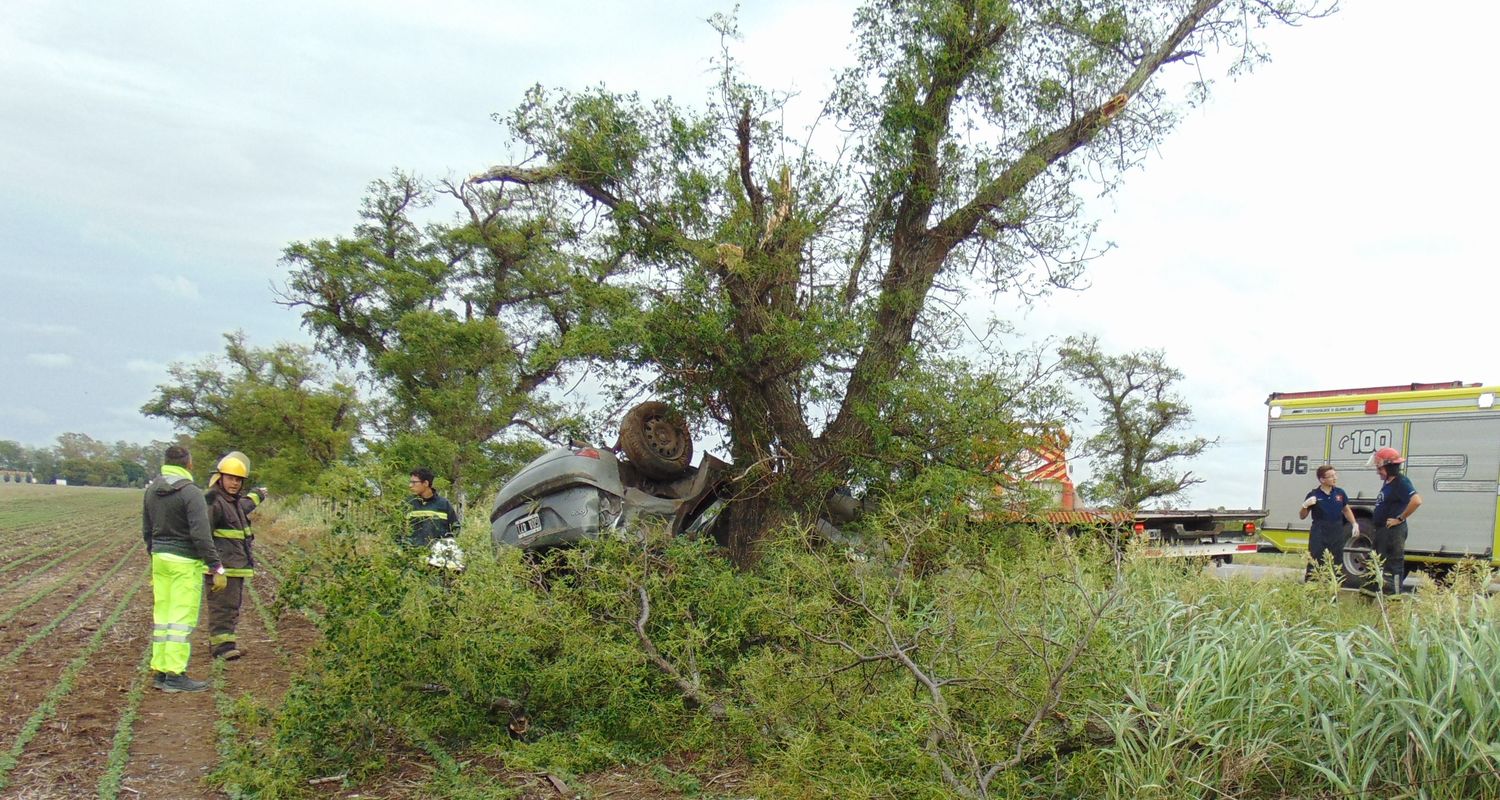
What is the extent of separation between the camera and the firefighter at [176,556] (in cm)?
721

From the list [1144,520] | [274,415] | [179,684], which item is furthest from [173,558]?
[274,415]

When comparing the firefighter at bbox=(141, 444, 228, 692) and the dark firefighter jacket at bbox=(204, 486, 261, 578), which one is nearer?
the firefighter at bbox=(141, 444, 228, 692)

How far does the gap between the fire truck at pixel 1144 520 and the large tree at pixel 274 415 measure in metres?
20.5

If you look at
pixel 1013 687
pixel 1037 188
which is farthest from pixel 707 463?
pixel 1013 687

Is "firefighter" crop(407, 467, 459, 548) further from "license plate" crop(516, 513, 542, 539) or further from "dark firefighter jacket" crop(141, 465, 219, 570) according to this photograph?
"dark firefighter jacket" crop(141, 465, 219, 570)

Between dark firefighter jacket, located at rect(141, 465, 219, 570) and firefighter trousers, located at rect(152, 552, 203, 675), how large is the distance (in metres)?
0.08

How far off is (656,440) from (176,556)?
3736mm

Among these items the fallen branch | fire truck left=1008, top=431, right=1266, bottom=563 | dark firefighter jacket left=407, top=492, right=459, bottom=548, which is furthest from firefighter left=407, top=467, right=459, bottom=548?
fire truck left=1008, top=431, right=1266, bottom=563

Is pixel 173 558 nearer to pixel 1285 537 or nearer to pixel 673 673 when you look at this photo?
pixel 673 673

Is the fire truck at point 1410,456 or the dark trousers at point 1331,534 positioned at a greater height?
the fire truck at point 1410,456

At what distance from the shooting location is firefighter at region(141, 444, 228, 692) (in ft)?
23.7

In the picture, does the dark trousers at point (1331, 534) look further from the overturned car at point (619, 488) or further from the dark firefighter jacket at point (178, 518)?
the dark firefighter jacket at point (178, 518)

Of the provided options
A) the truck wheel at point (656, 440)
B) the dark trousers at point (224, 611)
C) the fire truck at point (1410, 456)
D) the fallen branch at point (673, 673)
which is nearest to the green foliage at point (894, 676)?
the fallen branch at point (673, 673)

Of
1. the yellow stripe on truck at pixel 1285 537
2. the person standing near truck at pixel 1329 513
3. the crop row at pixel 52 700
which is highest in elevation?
the person standing near truck at pixel 1329 513
